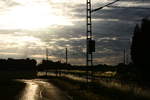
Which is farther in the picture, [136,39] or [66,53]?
[66,53]

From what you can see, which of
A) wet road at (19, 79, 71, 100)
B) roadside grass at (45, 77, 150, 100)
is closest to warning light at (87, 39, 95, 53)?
roadside grass at (45, 77, 150, 100)

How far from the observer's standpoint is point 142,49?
7794 cm

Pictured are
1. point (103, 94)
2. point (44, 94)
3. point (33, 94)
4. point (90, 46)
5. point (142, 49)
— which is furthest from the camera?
point (142, 49)

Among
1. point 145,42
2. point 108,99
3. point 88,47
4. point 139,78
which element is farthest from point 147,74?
point 108,99

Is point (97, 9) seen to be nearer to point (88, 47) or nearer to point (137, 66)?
point (88, 47)

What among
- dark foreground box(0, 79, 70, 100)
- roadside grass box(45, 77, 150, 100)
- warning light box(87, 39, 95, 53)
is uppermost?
warning light box(87, 39, 95, 53)

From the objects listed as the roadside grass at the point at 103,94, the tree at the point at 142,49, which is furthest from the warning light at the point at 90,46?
the tree at the point at 142,49

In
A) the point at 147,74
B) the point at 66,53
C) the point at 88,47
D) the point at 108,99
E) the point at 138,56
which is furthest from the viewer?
the point at 66,53

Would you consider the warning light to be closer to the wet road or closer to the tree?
the wet road

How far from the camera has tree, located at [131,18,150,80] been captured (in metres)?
74.6

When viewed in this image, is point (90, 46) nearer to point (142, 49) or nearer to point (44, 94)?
point (44, 94)

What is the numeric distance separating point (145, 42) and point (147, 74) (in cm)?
827

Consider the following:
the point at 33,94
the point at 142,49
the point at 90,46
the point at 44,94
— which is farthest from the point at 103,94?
the point at 142,49

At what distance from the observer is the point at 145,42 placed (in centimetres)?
7862
